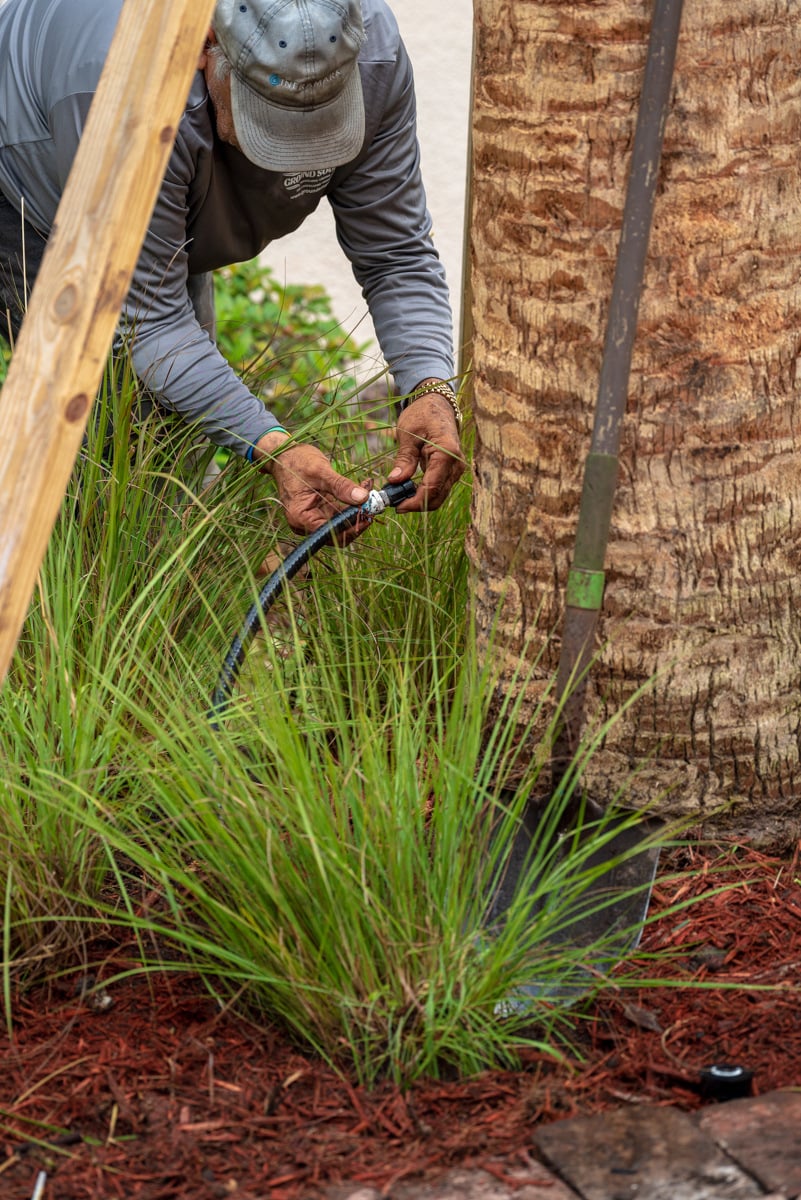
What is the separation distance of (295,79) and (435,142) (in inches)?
152

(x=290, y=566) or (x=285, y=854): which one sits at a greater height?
(x=290, y=566)

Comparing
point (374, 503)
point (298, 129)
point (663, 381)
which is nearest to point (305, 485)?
point (374, 503)

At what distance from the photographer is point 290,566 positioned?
2420 mm

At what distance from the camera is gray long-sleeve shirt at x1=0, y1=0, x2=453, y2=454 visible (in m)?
2.73

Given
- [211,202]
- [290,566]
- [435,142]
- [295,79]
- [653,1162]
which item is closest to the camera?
[653,1162]

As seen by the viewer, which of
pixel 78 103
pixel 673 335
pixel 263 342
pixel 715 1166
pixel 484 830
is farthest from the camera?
pixel 263 342

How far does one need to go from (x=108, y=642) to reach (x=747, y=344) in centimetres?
126

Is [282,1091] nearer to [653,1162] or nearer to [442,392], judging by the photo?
[653,1162]

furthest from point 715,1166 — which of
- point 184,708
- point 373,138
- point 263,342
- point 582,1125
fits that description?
point 263,342

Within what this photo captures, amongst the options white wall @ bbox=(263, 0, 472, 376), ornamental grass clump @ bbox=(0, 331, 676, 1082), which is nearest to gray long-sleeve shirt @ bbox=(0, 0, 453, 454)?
ornamental grass clump @ bbox=(0, 331, 676, 1082)

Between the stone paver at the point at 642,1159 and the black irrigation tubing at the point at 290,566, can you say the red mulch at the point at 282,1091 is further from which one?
the black irrigation tubing at the point at 290,566

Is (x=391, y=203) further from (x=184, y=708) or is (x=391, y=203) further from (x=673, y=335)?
(x=184, y=708)

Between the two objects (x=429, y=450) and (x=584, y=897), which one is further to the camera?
(x=429, y=450)

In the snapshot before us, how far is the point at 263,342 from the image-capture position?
590cm
